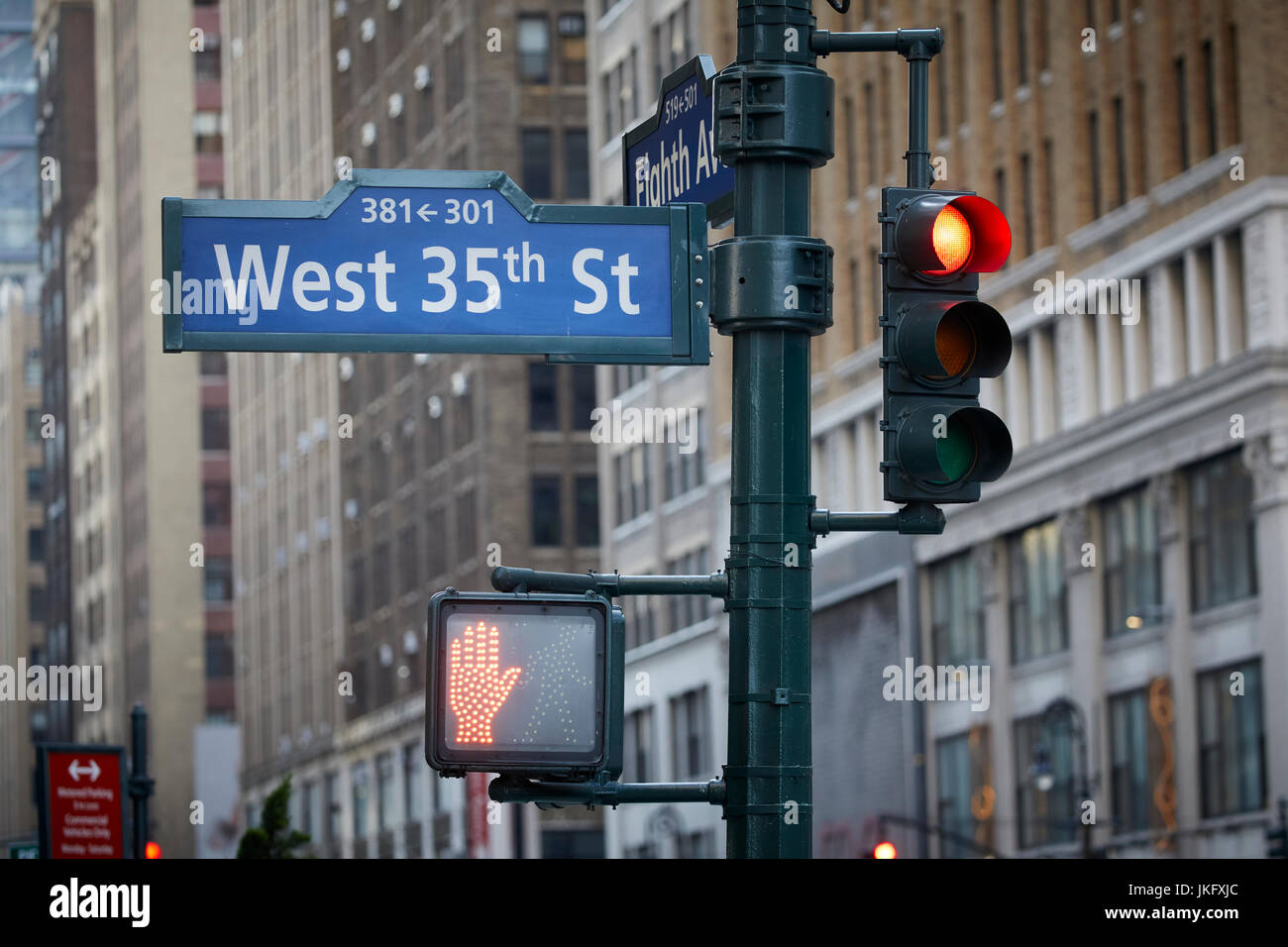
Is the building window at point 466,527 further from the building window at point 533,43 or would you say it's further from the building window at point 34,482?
the building window at point 34,482

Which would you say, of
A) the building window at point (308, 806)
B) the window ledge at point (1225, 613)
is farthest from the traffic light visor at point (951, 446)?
the building window at point (308, 806)

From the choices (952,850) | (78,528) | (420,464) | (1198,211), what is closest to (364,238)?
(1198,211)

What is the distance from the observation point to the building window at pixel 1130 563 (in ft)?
162

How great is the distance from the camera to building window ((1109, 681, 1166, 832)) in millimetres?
48666

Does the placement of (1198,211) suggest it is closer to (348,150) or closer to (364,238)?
(364,238)

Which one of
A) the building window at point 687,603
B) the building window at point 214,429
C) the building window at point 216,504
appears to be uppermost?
the building window at point 214,429

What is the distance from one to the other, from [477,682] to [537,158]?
8097cm

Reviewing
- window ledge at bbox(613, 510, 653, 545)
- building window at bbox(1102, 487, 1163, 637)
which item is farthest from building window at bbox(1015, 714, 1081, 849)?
window ledge at bbox(613, 510, 653, 545)

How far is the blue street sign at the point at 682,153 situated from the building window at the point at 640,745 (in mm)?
62275

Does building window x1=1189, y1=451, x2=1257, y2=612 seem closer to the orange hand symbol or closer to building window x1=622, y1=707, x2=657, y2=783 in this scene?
building window x1=622, y1=707, x2=657, y2=783

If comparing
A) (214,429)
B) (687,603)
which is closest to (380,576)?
(687,603)

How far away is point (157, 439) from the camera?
128500mm

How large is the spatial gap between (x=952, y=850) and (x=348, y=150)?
173 ft

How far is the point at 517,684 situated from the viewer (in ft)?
24.5
